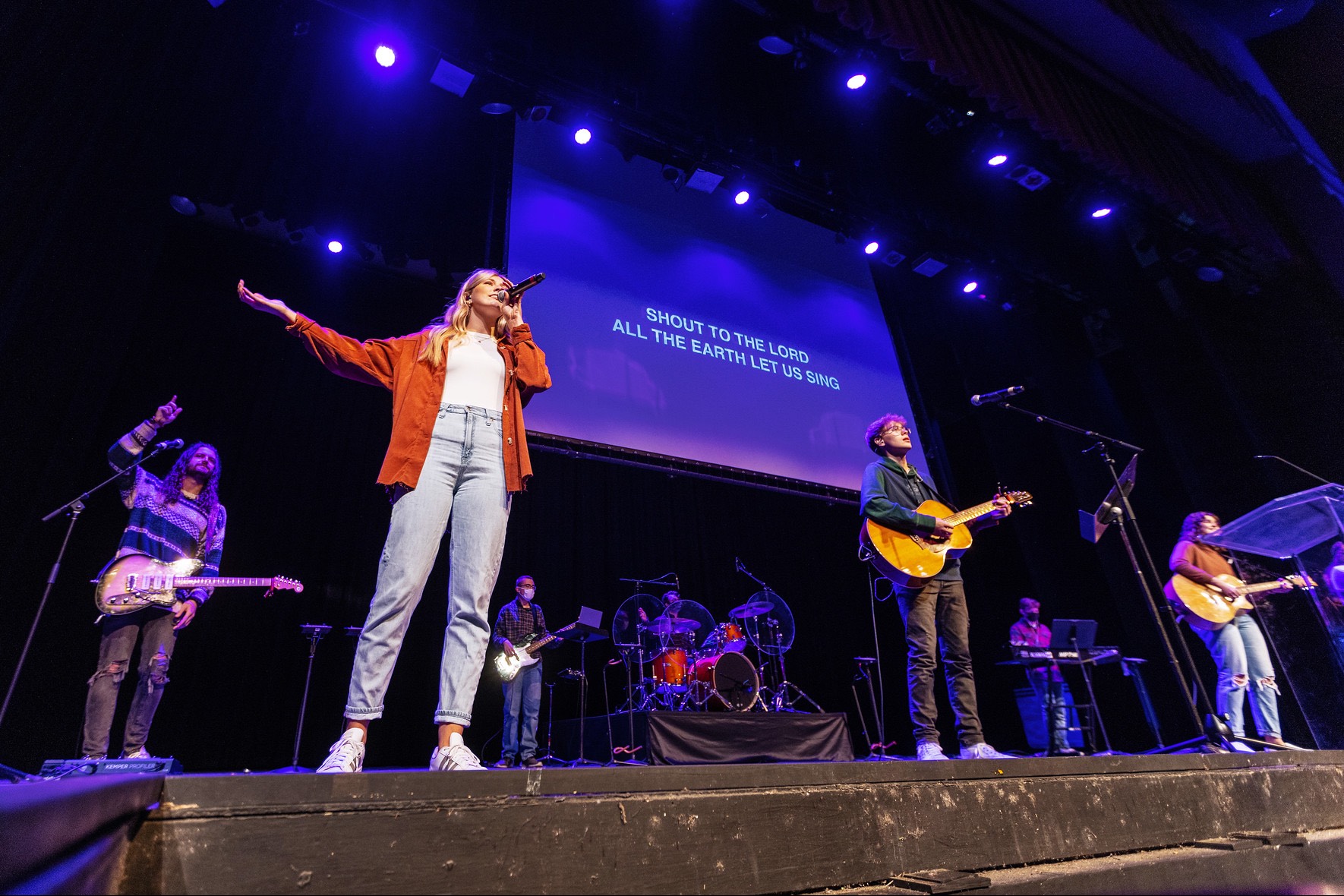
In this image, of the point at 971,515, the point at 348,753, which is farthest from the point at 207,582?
the point at 971,515

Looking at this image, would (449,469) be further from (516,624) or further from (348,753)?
(516,624)

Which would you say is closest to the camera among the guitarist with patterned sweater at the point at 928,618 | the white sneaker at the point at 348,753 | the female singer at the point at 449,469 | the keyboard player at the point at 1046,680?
the white sneaker at the point at 348,753

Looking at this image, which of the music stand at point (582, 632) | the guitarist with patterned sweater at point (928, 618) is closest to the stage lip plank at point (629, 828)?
the guitarist with patterned sweater at point (928, 618)

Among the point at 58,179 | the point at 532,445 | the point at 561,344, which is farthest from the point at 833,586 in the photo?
the point at 58,179

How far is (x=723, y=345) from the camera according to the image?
6.77 meters

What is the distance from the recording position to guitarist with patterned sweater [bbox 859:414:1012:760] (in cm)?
342

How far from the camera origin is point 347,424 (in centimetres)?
700

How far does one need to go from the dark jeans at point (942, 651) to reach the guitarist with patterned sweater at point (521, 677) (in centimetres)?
369

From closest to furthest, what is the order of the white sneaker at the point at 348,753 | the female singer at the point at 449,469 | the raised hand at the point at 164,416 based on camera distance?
1. the white sneaker at the point at 348,753
2. the female singer at the point at 449,469
3. the raised hand at the point at 164,416

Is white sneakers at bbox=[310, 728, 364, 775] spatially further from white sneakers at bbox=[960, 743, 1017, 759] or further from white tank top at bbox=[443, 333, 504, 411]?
white sneakers at bbox=[960, 743, 1017, 759]

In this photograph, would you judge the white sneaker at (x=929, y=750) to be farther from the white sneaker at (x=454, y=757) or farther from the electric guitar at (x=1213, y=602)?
the electric guitar at (x=1213, y=602)

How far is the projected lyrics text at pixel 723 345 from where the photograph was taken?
21.2ft

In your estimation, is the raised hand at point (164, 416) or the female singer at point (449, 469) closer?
the female singer at point (449, 469)

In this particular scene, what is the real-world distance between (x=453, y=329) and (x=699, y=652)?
468 centimetres
